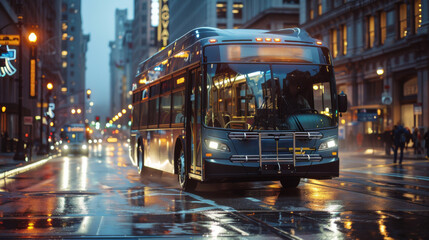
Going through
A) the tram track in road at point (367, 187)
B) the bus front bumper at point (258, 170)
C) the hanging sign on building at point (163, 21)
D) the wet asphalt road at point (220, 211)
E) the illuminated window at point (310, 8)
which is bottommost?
the wet asphalt road at point (220, 211)

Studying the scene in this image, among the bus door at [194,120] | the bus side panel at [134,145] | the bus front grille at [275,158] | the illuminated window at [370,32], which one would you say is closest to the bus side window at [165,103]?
the bus door at [194,120]

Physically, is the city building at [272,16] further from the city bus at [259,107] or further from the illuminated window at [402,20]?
the city bus at [259,107]

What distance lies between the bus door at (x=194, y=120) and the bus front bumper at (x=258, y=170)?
0.52 m

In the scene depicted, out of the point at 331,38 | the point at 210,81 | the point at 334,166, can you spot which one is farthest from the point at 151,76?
the point at 331,38

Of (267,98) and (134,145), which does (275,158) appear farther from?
(134,145)

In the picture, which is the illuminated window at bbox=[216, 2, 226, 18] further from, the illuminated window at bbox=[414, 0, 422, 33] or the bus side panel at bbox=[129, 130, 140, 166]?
the bus side panel at bbox=[129, 130, 140, 166]

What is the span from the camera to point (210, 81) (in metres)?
14.2

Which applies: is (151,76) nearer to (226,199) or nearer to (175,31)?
(226,199)

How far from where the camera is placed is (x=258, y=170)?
14.0 metres

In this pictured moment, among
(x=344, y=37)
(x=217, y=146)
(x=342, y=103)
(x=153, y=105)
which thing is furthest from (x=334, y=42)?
(x=217, y=146)

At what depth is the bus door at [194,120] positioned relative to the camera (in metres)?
14.5

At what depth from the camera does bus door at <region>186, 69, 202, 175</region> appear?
47.4ft

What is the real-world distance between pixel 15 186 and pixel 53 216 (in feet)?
26.2

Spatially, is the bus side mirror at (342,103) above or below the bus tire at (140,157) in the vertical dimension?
above
